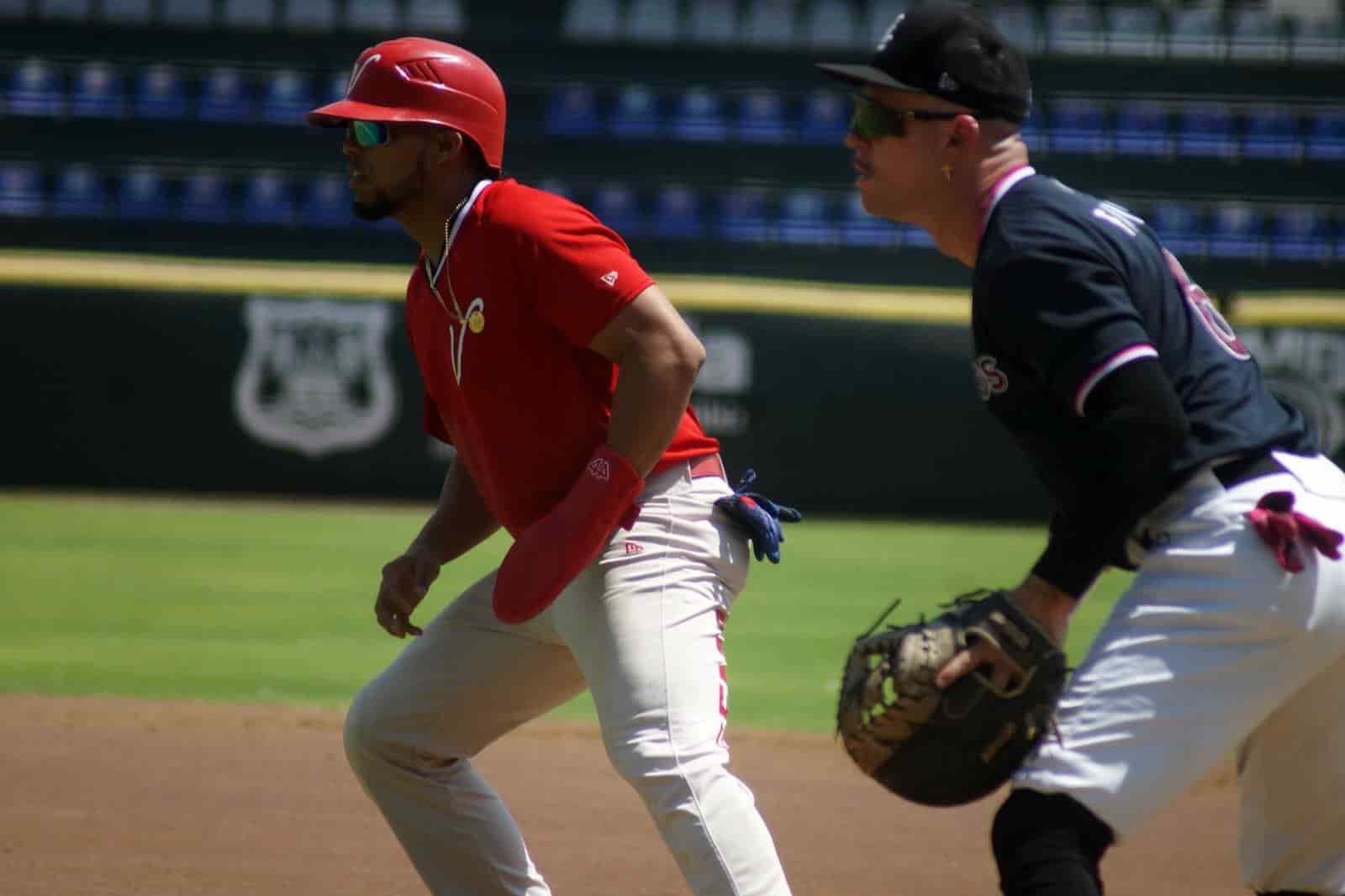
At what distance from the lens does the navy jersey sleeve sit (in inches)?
92.2

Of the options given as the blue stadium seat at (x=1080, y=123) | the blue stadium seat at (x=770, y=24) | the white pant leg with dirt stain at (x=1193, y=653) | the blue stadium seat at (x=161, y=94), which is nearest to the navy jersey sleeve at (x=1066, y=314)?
the white pant leg with dirt stain at (x=1193, y=653)

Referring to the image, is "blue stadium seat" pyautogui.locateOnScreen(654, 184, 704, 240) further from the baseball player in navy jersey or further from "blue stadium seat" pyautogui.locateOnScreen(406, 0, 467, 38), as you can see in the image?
the baseball player in navy jersey

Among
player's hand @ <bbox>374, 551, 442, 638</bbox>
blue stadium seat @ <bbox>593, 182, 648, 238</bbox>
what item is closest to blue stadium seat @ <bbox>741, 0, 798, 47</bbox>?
blue stadium seat @ <bbox>593, 182, 648, 238</bbox>

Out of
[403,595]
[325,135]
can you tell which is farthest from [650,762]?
[325,135]

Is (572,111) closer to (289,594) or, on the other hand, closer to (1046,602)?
(289,594)

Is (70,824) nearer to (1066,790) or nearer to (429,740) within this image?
(429,740)

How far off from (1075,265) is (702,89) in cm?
1449

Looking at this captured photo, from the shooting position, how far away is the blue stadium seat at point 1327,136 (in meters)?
16.1

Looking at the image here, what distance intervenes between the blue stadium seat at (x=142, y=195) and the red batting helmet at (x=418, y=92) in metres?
13.6

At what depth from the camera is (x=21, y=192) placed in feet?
53.2

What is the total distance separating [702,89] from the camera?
1653cm

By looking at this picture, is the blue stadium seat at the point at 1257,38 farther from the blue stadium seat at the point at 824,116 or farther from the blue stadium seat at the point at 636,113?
the blue stadium seat at the point at 636,113

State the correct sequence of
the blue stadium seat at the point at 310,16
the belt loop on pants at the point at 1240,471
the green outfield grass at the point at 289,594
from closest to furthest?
1. the belt loop on pants at the point at 1240,471
2. the green outfield grass at the point at 289,594
3. the blue stadium seat at the point at 310,16

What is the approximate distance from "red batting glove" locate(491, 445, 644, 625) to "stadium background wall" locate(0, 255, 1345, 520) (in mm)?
10240
